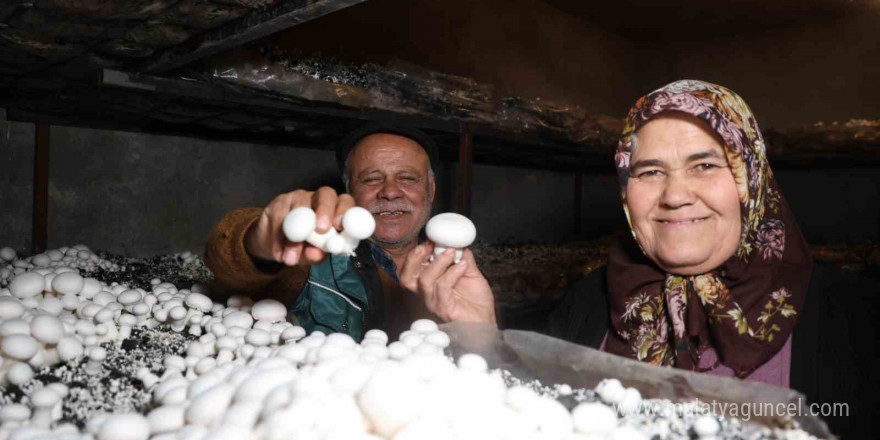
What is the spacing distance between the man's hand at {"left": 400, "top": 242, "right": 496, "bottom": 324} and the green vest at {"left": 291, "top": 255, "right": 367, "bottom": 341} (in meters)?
0.32

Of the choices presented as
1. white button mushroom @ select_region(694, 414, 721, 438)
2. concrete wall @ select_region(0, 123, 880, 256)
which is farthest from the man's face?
concrete wall @ select_region(0, 123, 880, 256)

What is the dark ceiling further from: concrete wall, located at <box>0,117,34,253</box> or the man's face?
concrete wall, located at <box>0,117,34,253</box>

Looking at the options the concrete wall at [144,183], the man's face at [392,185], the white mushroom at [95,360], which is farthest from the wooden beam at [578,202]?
the white mushroom at [95,360]

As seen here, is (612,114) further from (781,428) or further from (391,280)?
(781,428)

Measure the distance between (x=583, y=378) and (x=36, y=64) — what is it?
5.99 feet

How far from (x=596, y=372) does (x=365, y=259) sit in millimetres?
1071

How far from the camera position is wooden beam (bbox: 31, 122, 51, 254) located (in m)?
2.59

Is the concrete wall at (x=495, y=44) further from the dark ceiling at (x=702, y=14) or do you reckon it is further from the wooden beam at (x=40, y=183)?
the wooden beam at (x=40, y=183)

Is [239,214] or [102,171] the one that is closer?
[239,214]

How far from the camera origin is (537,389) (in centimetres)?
Result: 84

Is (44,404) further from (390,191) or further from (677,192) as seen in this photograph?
(390,191)

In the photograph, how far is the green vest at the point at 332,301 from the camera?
5.14 feet

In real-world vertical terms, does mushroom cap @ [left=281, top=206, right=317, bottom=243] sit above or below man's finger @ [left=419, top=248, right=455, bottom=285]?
above

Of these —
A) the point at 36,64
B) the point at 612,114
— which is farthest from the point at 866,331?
the point at 612,114
